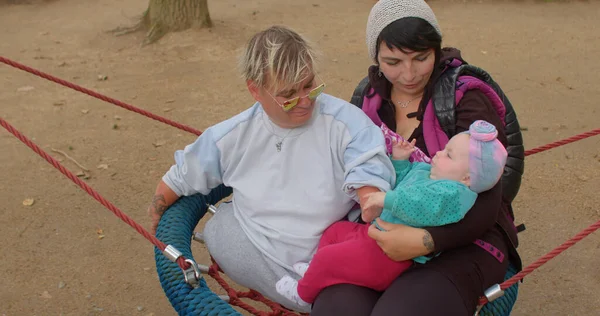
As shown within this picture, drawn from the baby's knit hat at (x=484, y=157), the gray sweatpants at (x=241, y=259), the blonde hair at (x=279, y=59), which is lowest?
the gray sweatpants at (x=241, y=259)

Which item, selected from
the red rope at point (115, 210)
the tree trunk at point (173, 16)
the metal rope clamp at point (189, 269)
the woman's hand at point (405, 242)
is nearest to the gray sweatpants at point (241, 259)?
the metal rope clamp at point (189, 269)

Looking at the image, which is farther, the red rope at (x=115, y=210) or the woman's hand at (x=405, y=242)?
the red rope at (x=115, y=210)

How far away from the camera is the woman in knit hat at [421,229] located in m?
2.10

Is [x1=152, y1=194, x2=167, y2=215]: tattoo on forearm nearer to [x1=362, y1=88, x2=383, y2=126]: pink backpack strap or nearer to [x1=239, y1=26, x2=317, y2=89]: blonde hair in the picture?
[x1=239, y1=26, x2=317, y2=89]: blonde hair

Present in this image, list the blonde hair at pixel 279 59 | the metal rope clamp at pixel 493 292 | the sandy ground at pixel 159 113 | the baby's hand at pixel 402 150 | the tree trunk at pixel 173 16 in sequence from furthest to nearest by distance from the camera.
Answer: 1. the tree trunk at pixel 173 16
2. the sandy ground at pixel 159 113
3. the baby's hand at pixel 402 150
4. the blonde hair at pixel 279 59
5. the metal rope clamp at pixel 493 292

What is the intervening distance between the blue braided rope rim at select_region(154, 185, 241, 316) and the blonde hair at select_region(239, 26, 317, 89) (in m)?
0.70

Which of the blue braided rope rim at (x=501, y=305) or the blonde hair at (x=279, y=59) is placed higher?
the blonde hair at (x=279, y=59)

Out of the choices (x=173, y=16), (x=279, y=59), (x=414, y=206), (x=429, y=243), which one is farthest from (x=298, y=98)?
(x=173, y=16)

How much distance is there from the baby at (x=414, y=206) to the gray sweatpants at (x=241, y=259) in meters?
0.12

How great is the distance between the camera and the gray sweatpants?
2533mm

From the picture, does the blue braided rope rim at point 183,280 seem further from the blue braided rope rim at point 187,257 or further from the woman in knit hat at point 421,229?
the woman in knit hat at point 421,229

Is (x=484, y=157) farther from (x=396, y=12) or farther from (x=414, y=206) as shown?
(x=396, y=12)

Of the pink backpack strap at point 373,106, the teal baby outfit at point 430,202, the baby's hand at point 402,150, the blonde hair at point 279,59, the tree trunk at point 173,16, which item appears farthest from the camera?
the tree trunk at point 173,16

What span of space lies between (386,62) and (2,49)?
19.3ft
